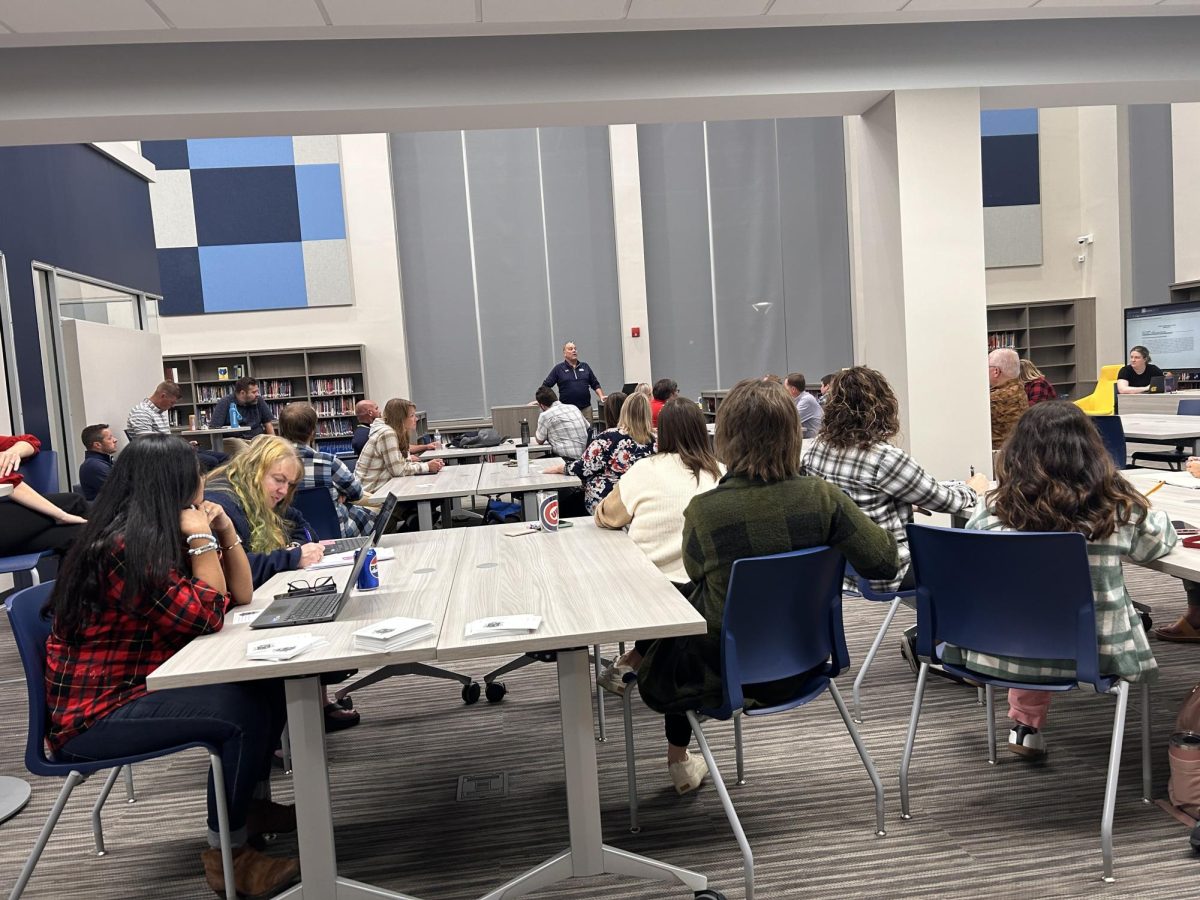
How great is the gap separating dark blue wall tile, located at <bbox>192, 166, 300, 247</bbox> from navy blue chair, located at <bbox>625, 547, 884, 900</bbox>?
10979mm

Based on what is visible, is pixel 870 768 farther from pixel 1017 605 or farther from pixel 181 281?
pixel 181 281

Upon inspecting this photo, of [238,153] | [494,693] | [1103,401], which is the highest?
[238,153]

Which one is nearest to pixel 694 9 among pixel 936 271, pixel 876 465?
pixel 936 271

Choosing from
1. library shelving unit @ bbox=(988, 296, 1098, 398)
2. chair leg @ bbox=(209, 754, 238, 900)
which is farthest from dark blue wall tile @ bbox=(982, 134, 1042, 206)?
chair leg @ bbox=(209, 754, 238, 900)

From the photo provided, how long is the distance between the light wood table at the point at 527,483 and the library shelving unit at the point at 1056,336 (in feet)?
29.2

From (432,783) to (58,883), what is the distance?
3.65ft

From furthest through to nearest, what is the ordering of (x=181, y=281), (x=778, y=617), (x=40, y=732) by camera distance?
1. (x=181, y=281)
2. (x=778, y=617)
3. (x=40, y=732)

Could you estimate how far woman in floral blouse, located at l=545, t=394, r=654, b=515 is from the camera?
4.25m

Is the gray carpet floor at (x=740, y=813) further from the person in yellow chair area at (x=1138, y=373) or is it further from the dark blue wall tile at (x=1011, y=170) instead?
the dark blue wall tile at (x=1011, y=170)

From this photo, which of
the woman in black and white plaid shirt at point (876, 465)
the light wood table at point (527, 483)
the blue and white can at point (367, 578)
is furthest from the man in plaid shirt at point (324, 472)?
the woman in black and white plaid shirt at point (876, 465)

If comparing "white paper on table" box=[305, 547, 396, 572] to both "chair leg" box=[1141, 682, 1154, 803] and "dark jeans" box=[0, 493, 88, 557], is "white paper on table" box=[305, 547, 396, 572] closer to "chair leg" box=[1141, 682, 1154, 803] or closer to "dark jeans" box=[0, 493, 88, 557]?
"dark jeans" box=[0, 493, 88, 557]

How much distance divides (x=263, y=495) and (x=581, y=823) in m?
1.58

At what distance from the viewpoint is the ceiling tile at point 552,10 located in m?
4.71

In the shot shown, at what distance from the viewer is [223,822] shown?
224 centimetres
